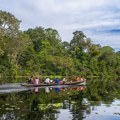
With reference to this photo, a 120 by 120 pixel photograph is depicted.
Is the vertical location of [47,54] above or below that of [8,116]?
above

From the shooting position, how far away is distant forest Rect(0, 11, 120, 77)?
235ft

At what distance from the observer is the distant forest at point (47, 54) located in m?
71.6

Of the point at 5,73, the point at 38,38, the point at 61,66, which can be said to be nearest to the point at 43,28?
the point at 38,38

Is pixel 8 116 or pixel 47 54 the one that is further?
pixel 47 54

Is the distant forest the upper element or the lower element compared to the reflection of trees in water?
upper

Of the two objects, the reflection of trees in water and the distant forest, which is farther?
the distant forest

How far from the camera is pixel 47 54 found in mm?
91750

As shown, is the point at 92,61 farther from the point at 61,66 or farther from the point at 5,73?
the point at 5,73

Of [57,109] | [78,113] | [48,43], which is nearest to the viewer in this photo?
[78,113]

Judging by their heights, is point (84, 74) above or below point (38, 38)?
below

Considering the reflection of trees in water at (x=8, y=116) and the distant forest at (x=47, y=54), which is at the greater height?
the distant forest at (x=47, y=54)

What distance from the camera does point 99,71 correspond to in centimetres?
10925

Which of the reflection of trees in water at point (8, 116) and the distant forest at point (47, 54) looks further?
the distant forest at point (47, 54)

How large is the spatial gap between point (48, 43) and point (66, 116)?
7456cm
